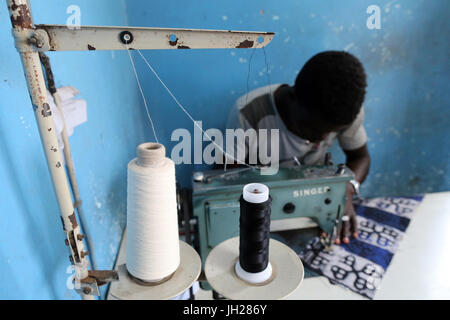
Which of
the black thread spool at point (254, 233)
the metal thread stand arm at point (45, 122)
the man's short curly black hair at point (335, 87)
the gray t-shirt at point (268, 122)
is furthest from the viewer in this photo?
the gray t-shirt at point (268, 122)

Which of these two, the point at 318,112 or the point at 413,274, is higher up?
the point at 318,112

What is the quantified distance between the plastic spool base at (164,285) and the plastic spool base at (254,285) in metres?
0.03

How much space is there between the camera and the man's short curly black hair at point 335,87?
0.93 meters

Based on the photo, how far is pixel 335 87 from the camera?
0.93 meters

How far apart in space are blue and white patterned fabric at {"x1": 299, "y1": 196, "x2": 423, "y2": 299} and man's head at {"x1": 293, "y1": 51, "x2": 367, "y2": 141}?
0.59 meters

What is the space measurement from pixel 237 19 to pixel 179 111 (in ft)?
1.64

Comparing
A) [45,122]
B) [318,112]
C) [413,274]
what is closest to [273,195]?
[318,112]

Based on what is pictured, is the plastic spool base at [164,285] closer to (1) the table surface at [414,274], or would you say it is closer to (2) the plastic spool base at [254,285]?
(2) the plastic spool base at [254,285]

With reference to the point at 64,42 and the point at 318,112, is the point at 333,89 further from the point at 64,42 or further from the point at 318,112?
the point at 64,42

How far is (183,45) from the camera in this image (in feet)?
1.50

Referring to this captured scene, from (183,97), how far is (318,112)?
0.73 m

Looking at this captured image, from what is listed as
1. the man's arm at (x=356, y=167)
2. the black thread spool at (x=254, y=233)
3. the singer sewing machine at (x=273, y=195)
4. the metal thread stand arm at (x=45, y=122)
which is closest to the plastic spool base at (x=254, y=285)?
the black thread spool at (x=254, y=233)

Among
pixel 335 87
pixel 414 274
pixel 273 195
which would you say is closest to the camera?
pixel 335 87
